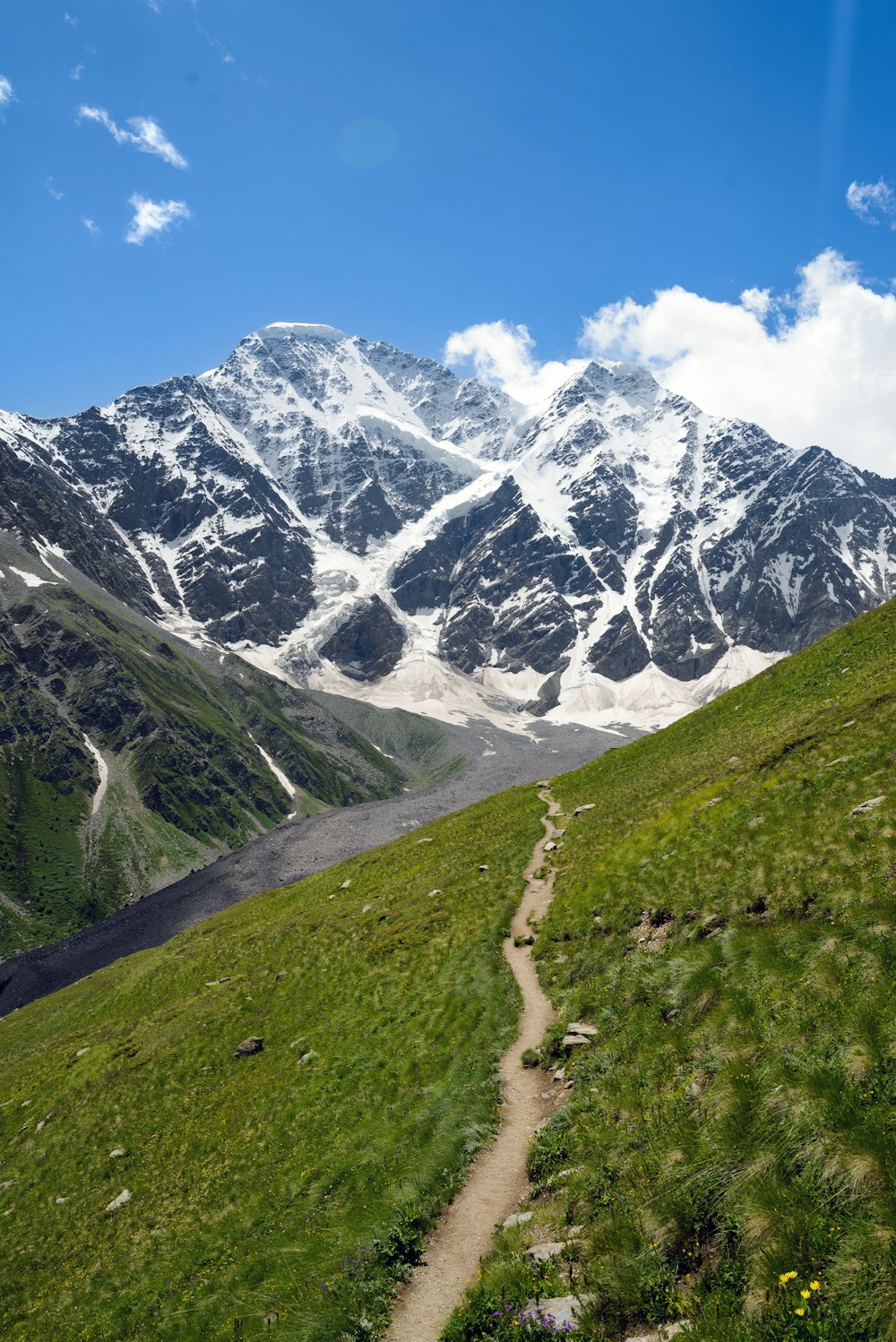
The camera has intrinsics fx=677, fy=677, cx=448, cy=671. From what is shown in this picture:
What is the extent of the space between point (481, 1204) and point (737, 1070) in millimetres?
6397

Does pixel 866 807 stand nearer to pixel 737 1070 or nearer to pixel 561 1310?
pixel 737 1070

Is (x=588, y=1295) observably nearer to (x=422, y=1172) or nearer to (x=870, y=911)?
(x=422, y=1172)

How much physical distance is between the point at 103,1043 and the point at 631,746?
163ft

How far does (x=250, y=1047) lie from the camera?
2933cm

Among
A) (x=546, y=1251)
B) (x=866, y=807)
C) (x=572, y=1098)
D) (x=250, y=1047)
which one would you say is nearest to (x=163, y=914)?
(x=250, y=1047)

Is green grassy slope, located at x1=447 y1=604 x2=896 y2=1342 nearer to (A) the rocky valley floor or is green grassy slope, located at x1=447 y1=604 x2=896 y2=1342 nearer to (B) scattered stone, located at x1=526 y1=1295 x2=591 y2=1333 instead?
(B) scattered stone, located at x1=526 y1=1295 x2=591 y2=1333

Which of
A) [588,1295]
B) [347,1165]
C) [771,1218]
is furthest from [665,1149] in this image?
[347,1165]

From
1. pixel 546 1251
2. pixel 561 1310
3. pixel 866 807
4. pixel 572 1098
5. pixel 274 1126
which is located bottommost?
pixel 274 1126

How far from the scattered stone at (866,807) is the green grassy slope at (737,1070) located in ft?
0.90

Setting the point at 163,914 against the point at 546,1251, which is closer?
the point at 546,1251

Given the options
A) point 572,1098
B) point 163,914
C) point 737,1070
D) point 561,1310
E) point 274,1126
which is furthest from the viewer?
point 163,914

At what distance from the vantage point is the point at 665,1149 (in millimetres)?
11188

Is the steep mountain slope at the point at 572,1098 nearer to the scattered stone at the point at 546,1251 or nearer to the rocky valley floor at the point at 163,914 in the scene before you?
the scattered stone at the point at 546,1251

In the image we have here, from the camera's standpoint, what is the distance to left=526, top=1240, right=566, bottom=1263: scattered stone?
1053cm
